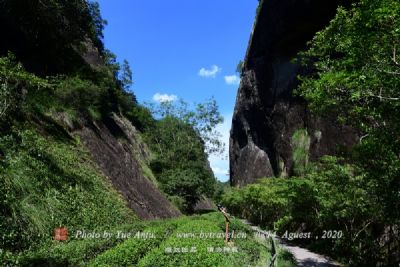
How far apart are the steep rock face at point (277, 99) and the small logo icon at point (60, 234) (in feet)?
81.0

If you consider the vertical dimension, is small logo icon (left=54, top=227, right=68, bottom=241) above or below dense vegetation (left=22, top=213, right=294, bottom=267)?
above

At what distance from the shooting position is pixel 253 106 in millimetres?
51125

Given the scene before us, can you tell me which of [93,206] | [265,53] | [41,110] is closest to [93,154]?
[41,110]

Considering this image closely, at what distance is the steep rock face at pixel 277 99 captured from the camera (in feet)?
119

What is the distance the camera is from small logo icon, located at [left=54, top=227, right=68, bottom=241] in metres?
11.9

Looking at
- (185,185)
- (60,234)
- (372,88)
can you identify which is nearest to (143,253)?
(60,234)

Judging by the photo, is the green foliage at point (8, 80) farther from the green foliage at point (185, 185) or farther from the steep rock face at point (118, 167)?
the green foliage at point (185, 185)

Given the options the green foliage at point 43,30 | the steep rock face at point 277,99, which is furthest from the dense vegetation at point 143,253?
the steep rock face at point 277,99

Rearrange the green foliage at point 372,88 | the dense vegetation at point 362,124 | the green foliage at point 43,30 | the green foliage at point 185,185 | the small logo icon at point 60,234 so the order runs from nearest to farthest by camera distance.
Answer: the green foliage at point 372,88
the dense vegetation at point 362,124
the small logo icon at point 60,234
the green foliage at point 43,30
the green foliage at point 185,185

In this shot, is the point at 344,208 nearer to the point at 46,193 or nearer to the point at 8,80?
the point at 46,193

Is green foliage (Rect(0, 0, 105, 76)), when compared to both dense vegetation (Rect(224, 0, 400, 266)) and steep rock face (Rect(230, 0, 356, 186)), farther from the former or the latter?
steep rock face (Rect(230, 0, 356, 186))

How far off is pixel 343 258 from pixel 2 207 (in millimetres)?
15637

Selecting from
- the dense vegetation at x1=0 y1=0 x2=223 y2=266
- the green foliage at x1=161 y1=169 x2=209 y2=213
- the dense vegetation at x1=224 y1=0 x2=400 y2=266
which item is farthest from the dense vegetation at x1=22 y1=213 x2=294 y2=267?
the green foliage at x1=161 y1=169 x2=209 y2=213

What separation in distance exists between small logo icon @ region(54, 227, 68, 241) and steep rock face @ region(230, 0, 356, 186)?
24674 mm
